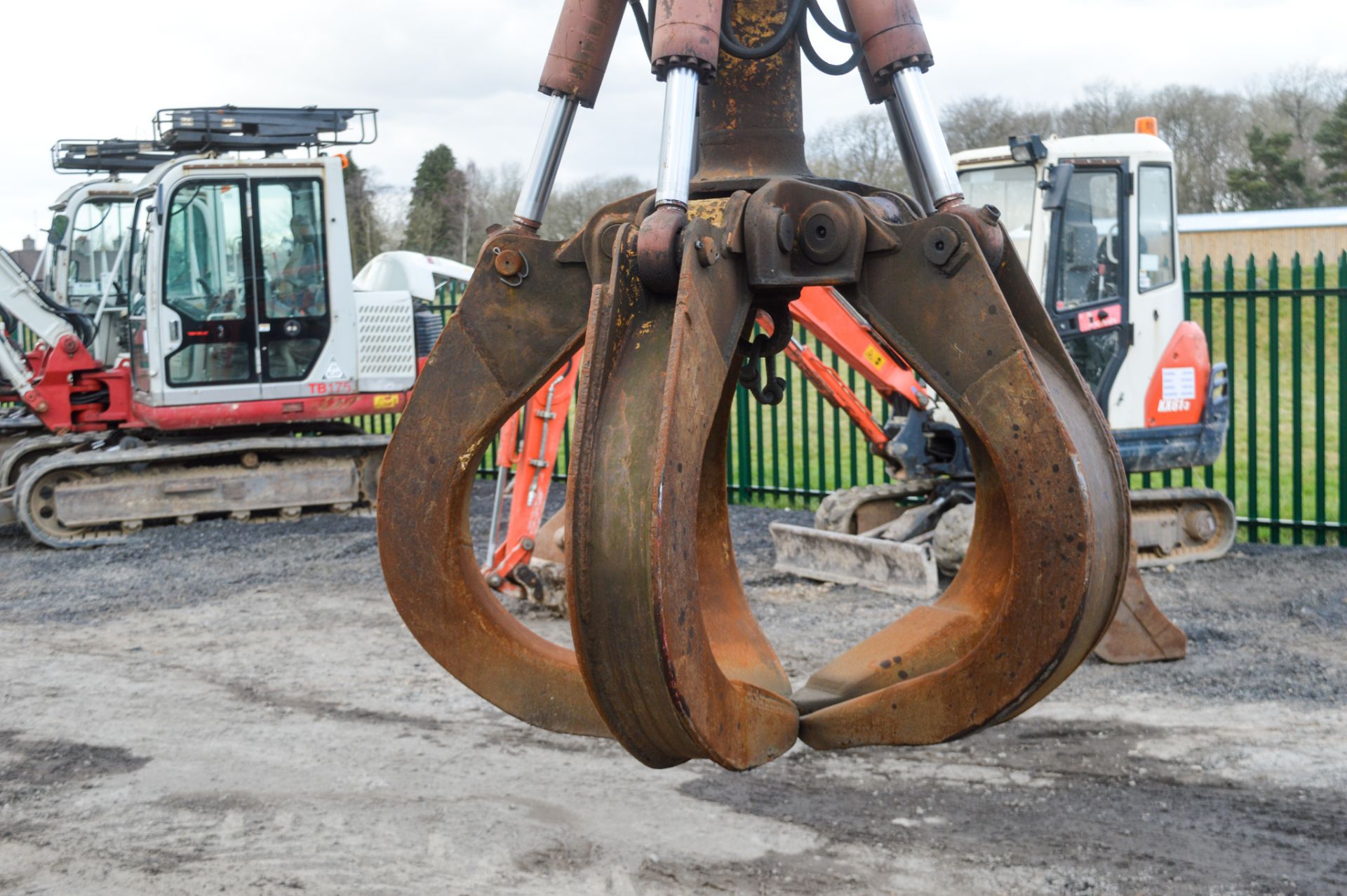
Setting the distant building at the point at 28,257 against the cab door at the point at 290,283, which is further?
the distant building at the point at 28,257

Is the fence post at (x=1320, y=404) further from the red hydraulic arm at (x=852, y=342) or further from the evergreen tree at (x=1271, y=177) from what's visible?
the evergreen tree at (x=1271, y=177)

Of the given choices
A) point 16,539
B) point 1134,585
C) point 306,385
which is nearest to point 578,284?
point 1134,585

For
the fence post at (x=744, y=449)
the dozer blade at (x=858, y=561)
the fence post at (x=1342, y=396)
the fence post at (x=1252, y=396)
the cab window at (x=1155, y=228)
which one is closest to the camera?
the dozer blade at (x=858, y=561)

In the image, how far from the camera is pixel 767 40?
2.23m

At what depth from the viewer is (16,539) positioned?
1133 centimetres

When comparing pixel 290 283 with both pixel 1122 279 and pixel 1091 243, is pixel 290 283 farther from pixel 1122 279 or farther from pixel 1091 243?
pixel 1122 279

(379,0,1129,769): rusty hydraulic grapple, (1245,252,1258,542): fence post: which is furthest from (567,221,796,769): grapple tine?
(1245,252,1258,542): fence post

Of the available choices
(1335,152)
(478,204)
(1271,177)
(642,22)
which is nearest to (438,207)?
(478,204)

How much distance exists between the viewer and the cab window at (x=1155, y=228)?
862cm

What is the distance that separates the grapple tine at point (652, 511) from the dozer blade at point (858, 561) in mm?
6050

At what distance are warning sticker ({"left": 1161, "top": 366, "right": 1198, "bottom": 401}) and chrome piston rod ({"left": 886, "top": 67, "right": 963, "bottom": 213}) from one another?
22.9 feet

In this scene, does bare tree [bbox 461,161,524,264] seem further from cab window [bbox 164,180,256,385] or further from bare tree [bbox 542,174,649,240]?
cab window [bbox 164,180,256,385]

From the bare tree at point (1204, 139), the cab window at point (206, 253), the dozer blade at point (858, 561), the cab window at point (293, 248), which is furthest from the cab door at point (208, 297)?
the bare tree at point (1204, 139)

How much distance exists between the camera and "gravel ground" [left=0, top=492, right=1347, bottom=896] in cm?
397
